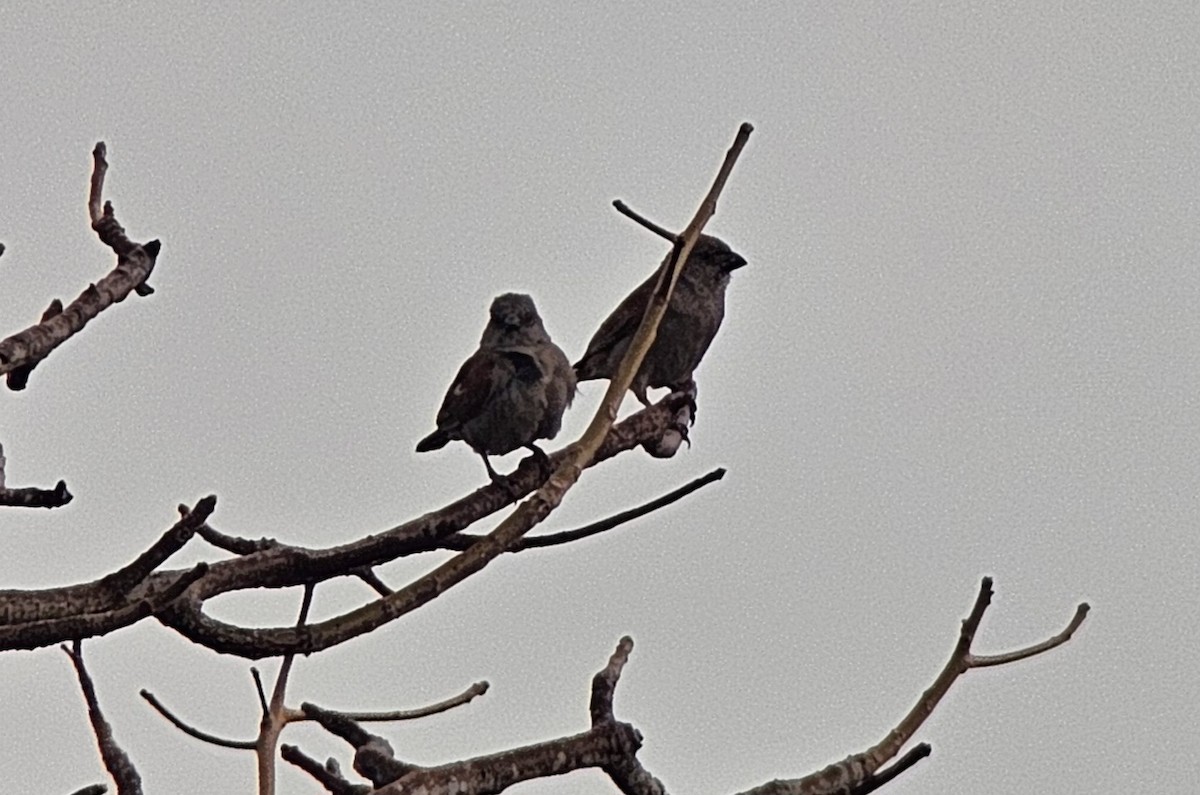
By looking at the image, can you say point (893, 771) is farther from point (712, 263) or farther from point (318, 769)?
point (712, 263)

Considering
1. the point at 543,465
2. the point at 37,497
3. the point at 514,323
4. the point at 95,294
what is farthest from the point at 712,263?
the point at 37,497

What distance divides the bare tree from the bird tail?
2.50m

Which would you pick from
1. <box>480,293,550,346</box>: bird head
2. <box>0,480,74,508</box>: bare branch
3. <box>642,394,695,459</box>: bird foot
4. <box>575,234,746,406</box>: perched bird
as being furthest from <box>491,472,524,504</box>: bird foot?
<box>575,234,746,406</box>: perched bird

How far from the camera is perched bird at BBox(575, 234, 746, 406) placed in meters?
8.38

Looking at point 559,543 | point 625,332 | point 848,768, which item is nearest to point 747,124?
point 559,543

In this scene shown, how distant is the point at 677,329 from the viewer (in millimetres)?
8398

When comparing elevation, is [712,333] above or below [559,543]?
above

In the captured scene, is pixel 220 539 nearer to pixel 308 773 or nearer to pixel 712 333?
pixel 308 773

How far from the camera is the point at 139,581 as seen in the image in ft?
10.1

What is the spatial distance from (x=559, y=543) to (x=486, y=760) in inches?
20.5

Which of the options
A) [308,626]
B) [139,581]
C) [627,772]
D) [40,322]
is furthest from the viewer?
[40,322]

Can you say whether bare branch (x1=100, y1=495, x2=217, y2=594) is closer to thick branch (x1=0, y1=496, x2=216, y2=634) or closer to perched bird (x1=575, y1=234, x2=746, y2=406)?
thick branch (x1=0, y1=496, x2=216, y2=634)

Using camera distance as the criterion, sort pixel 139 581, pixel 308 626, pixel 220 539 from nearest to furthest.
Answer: pixel 139 581, pixel 308 626, pixel 220 539

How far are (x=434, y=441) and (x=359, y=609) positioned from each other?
3.55 metres
